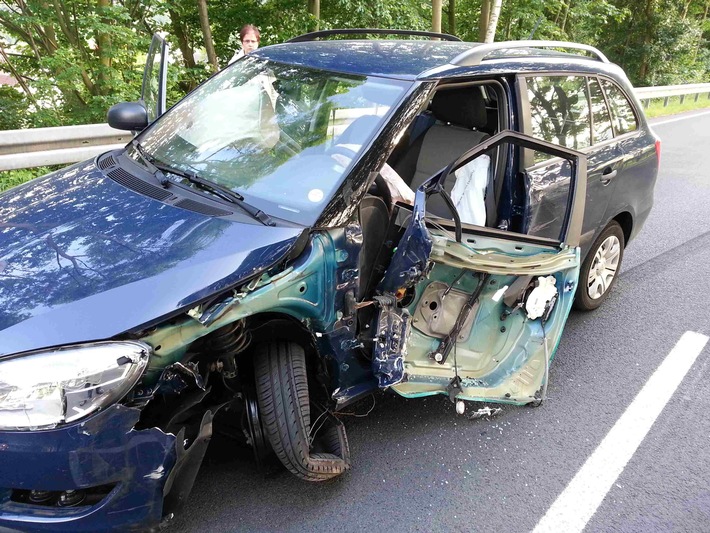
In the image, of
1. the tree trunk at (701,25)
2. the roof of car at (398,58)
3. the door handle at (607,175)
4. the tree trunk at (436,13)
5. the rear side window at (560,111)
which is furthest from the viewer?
the tree trunk at (701,25)

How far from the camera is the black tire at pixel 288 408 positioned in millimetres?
2316

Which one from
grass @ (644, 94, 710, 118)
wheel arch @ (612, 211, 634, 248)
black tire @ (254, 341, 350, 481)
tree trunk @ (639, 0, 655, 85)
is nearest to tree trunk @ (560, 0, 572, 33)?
grass @ (644, 94, 710, 118)

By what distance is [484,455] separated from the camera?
9.39ft

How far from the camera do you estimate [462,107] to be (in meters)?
3.56

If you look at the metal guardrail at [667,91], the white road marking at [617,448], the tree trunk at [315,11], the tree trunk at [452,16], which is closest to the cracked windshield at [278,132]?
the white road marking at [617,448]

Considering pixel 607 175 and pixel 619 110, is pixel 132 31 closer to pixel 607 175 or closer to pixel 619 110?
pixel 619 110

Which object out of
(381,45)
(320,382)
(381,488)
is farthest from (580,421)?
(381,45)

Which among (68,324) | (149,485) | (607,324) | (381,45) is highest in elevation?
(381,45)

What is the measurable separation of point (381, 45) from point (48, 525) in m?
2.82

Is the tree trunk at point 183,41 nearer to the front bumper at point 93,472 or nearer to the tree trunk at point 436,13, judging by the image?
the tree trunk at point 436,13

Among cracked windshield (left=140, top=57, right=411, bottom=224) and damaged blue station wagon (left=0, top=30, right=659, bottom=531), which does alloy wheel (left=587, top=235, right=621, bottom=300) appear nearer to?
damaged blue station wagon (left=0, top=30, right=659, bottom=531)

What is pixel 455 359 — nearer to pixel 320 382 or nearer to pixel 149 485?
pixel 320 382

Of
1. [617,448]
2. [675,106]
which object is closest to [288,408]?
[617,448]

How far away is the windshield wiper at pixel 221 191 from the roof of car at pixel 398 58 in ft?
2.95
